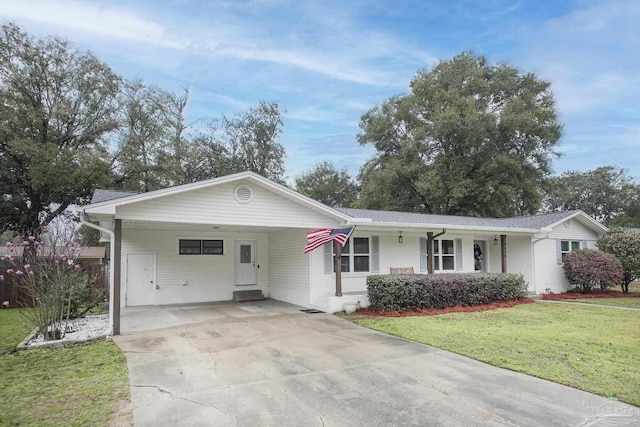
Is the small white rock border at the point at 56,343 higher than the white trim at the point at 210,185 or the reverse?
the reverse

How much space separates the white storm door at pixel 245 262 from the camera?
14.4 meters

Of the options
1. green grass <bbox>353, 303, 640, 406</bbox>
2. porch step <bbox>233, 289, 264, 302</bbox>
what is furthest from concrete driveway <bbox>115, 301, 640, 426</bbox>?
porch step <bbox>233, 289, 264, 302</bbox>

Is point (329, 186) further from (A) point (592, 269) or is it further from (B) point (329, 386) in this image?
(B) point (329, 386)

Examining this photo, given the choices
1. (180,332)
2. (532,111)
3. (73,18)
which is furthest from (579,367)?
(532,111)

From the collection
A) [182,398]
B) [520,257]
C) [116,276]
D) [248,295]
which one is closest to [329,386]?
[182,398]

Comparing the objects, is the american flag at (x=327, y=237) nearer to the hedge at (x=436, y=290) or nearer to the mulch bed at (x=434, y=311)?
the hedge at (x=436, y=290)

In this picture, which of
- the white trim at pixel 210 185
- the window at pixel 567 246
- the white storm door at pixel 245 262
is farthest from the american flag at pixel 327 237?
the window at pixel 567 246

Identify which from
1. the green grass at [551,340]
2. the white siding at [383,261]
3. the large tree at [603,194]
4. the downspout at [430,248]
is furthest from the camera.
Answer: the large tree at [603,194]

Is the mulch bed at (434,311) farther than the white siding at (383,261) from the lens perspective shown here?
No

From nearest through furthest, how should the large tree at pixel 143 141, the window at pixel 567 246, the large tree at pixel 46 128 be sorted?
the window at pixel 567 246
the large tree at pixel 46 128
the large tree at pixel 143 141

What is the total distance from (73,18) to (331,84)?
12280mm

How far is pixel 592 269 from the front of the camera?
15422 millimetres

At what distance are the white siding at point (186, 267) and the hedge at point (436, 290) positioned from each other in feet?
17.8

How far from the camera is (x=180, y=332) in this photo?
28.1 ft
